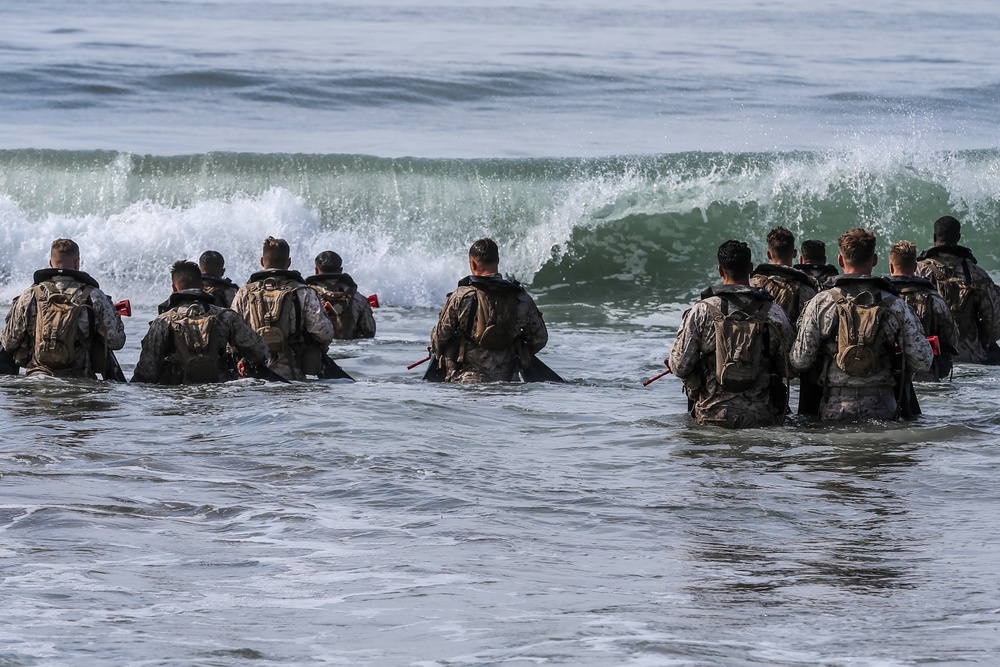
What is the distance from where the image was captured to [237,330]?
38.7 ft

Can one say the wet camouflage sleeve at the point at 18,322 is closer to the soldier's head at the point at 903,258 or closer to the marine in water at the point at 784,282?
the marine in water at the point at 784,282

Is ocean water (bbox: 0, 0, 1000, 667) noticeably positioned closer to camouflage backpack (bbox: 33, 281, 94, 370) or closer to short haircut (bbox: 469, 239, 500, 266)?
camouflage backpack (bbox: 33, 281, 94, 370)

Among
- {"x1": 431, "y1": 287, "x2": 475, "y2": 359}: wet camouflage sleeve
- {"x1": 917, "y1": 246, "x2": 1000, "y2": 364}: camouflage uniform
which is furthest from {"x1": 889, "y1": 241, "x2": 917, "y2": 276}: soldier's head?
{"x1": 431, "y1": 287, "x2": 475, "y2": 359}: wet camouflage sleeve

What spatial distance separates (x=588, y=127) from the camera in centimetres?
3253

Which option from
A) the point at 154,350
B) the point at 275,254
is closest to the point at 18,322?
the point at 154,350

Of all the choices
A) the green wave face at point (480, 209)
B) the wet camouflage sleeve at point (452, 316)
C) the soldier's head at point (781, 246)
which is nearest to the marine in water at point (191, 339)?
the wet camouflage sleeve at point (452, 316)

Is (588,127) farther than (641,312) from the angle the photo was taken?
Yes

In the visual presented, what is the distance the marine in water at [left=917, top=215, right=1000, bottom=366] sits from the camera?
13586mm

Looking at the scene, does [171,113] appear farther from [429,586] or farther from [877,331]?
[429,586]

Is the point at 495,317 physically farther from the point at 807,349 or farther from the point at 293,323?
the point at 807,349

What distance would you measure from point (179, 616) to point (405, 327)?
12.8 metres

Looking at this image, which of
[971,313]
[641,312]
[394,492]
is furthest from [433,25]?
[394,492]

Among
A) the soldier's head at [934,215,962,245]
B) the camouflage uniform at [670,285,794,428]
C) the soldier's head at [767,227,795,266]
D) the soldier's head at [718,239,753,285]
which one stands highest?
the soldier's head at [934,215,962,245]

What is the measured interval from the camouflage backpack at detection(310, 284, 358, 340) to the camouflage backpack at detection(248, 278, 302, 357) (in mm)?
2780
